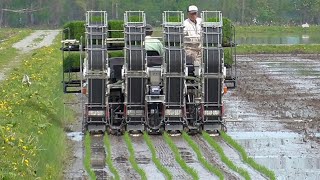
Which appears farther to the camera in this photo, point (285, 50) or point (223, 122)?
point (285, 50)

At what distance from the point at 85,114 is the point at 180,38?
6.66 ft

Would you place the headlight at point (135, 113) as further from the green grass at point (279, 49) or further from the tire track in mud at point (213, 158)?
the green grass at point (279, 49)

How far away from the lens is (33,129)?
12.5 m

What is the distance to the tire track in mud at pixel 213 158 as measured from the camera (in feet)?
33.6

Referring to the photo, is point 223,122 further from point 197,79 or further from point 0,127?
point 0,127

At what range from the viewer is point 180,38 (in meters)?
13.9

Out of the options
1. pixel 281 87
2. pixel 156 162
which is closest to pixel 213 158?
pixel 156 162

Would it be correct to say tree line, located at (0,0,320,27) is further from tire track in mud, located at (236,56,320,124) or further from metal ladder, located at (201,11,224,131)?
metal ladder, located at (201,11,224,131)

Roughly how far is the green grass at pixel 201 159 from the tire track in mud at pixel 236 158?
392mm

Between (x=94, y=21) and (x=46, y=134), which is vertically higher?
(x=94, y=21)

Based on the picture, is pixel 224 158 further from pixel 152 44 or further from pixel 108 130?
pixel 152 44

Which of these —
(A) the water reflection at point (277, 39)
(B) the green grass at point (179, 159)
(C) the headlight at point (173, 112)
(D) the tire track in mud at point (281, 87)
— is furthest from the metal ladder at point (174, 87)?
(A) the water reflection at point (277, 39)

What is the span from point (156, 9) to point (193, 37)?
190 feet

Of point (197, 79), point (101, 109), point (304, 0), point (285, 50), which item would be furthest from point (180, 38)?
point (304, 0)
